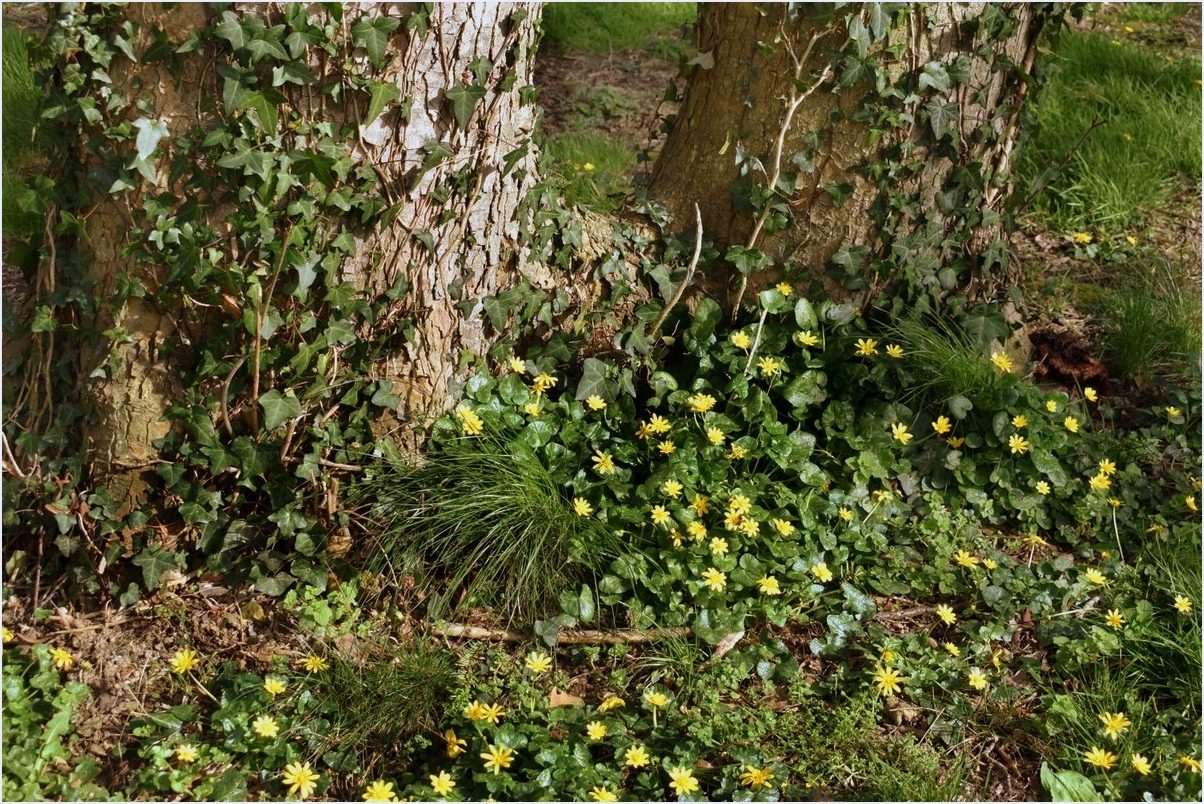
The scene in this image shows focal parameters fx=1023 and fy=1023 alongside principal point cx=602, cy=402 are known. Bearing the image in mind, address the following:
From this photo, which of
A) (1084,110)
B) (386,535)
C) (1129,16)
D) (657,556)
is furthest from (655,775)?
(1129,16)

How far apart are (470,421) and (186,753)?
1.05 metres

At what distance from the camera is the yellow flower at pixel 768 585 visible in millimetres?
2666

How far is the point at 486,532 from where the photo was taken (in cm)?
269

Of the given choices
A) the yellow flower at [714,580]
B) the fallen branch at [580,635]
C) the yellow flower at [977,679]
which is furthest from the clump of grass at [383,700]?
the yellow flower at [977,679]

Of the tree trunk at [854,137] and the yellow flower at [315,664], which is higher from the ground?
the tree trunk at [854,137]

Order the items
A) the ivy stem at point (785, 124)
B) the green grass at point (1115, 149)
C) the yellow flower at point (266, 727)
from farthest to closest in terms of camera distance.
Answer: the green grass at point (1115, 149) < the ivy stem at point (785, 124) < the yellow flower at point (266, 727)

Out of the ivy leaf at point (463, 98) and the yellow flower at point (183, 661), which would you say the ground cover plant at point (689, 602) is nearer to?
the yellow flower at point (183, 661)

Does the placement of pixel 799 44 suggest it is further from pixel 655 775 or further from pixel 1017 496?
pixel 655 775

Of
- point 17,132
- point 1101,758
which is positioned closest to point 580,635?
point 1101,758

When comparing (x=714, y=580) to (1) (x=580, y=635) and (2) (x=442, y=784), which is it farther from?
(2) (x=442, y=784)

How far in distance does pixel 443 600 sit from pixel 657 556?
577mm

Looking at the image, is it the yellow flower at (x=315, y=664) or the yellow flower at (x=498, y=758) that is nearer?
the yellow flower at (x=498, y=758)

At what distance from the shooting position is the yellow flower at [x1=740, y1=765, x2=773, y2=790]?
2303mm

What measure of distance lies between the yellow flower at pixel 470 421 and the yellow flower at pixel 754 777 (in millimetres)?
1100
